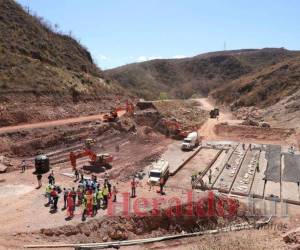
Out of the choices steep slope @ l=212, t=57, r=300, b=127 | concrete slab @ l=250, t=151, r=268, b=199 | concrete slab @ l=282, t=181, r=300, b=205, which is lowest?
concrete slab @ l=282, t=181, r=300, b=205

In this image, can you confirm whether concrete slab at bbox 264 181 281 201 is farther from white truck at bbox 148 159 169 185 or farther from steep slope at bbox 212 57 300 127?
steep slope at bbox 212 57 300 127

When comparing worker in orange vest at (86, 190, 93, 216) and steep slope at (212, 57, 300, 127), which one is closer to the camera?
worker in orange vest at (86, 190, 93, 216)

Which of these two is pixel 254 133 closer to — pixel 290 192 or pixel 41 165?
pixel 290 192

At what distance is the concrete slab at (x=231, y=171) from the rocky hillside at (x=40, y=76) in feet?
58.4

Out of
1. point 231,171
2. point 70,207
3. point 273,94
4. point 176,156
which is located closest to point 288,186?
point 231,171

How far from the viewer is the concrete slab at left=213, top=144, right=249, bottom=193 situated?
89.7 feet

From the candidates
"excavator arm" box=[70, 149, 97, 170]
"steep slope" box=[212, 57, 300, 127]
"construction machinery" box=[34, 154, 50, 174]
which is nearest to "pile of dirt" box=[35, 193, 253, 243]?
"construction machinery" box=[34, 154, 50, 174]

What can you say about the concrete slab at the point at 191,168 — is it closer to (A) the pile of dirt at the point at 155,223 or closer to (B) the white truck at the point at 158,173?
(B) the white truck at the point at 158,173

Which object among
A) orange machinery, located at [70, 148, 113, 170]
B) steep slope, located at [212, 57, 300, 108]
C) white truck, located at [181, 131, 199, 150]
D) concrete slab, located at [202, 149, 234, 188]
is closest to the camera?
concrete slab, located at [202, 149, 234, 188]

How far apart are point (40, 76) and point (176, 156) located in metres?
18.2

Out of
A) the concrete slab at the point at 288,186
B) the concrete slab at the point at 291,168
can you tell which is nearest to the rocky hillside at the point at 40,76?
the concrete slab at the point at 291,168

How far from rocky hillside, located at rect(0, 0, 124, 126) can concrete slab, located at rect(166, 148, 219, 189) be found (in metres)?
14.9

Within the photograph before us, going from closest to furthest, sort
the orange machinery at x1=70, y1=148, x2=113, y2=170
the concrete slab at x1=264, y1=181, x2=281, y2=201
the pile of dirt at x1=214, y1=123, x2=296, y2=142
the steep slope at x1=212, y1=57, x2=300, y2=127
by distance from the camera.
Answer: the concrete slab at x1=264, y1=181, x2=281, y2=201, the orange machinery at x1=70, y1=148, x2=113, y2=170, the pile of dirt at x1=214, y1=123, x2=296, y2=142, the steep slope at x1=212, y1=57, x2=300, y2=127

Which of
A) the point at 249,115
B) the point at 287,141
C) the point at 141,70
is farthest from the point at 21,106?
the point at 141,70
